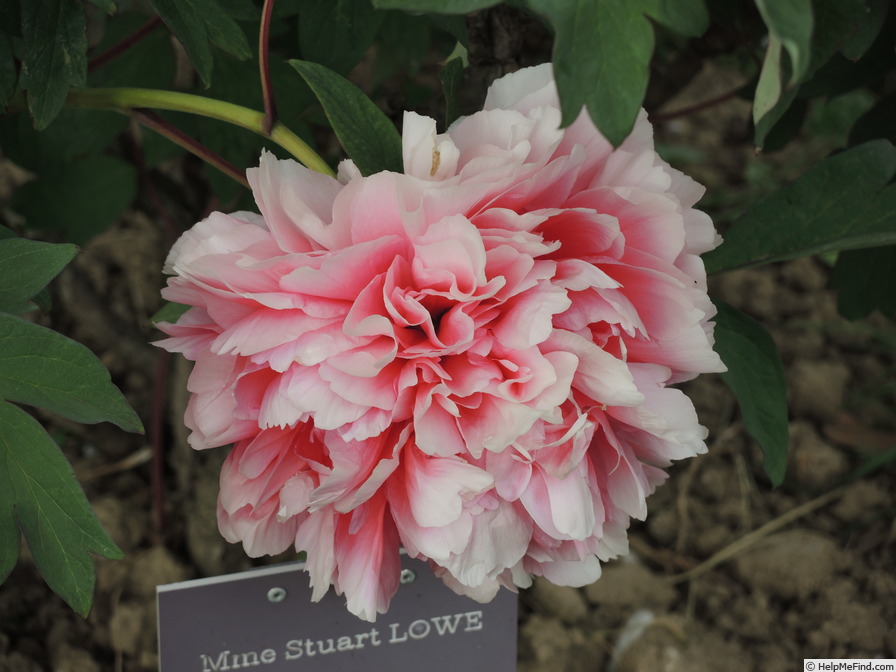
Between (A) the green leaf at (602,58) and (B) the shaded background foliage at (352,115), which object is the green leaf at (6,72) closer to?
(B) the shaded background foliage at (352,115)

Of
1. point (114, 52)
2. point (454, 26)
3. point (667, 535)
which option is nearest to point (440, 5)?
point (454, 26)

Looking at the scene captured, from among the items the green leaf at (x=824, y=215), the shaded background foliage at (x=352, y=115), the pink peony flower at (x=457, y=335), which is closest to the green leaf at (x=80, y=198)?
the shaded background foliage at (x=352, y=115)

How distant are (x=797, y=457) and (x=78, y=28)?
1155mm

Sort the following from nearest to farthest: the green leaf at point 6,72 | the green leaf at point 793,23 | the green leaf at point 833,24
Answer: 1. the green leaf at point 793,23
2. the green leaf at point 833,24
3. the green leaf at point 6,72

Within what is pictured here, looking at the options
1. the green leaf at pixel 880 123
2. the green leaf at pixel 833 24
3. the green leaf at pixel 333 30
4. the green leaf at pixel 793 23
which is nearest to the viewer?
the green leaf at pixel 793 23

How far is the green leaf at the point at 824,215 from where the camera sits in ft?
2.19

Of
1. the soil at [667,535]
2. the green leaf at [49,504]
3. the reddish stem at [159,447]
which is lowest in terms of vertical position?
the soil at [667,535]

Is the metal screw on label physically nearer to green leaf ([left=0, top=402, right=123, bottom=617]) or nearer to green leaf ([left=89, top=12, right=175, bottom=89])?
green leaf ([left=0, top=402, right=123, bottom=617])

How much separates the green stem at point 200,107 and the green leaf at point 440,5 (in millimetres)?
139

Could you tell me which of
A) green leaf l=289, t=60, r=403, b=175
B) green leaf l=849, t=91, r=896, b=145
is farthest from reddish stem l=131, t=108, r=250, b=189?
green leaf l=849, t=91, r=896, b=145

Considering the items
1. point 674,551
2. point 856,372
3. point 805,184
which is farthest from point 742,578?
point 805,184

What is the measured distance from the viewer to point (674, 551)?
4.25 ft

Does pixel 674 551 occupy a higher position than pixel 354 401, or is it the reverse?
pixel 354 401

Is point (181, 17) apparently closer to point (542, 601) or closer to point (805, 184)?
point (805, 184)
